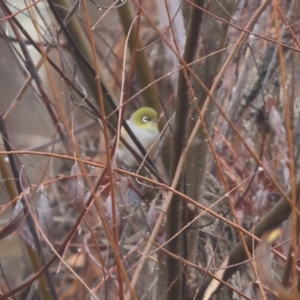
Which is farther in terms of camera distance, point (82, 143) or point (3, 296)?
point (82, 143)

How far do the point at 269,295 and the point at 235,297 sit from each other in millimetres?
135

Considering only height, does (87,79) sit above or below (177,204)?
above

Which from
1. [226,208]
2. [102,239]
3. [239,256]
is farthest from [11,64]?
[239,256]

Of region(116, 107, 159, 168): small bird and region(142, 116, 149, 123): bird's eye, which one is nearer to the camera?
region(116, 107, 159, 168): small bird

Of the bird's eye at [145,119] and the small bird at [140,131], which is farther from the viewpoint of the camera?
the bird's eye at [145,119]

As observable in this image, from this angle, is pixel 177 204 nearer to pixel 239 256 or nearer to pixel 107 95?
pixel 239 256

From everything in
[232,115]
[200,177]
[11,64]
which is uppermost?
[11,64]

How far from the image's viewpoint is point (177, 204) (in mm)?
1045

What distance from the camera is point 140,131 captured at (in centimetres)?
220

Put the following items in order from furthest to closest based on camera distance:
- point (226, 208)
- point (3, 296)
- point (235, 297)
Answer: point (226, 208) < point (235, 297) < point (3, 296)

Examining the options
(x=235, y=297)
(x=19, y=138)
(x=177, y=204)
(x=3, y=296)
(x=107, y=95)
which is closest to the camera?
(x=3, y=296)

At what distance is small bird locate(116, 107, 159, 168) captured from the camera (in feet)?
6.33

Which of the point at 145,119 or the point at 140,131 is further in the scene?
the point at 140,131

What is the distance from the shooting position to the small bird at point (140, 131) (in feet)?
6.33
